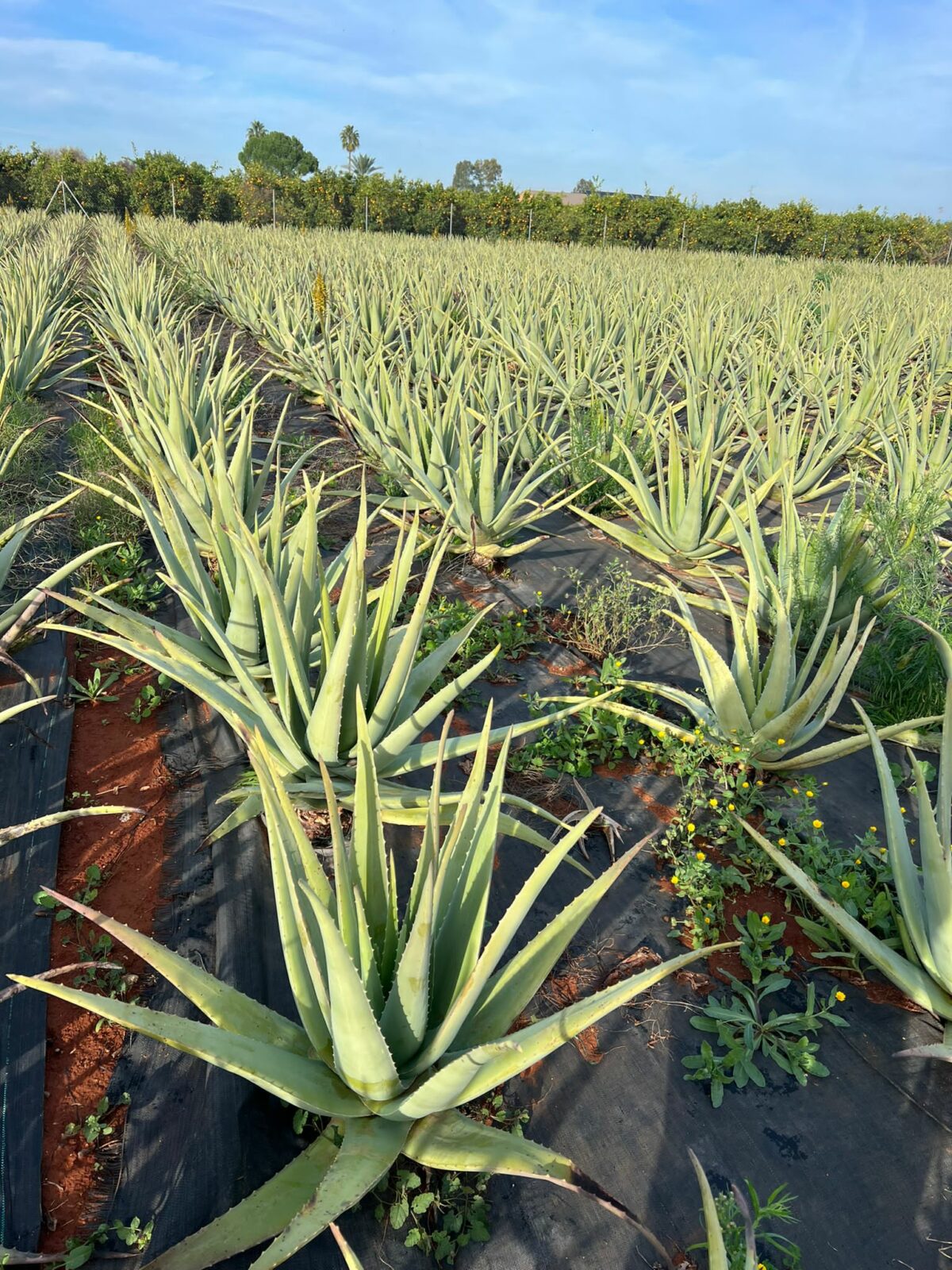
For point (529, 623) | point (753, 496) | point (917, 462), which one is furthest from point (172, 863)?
point (917, 462)

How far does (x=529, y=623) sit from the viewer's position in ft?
Answer: 11.4

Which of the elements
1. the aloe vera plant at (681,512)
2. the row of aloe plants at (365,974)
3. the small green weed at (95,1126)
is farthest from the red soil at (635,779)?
the small green weed at (95,1126)

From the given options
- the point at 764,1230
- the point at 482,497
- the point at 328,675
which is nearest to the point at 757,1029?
the point at 764,1230

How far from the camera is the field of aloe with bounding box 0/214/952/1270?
1248mm

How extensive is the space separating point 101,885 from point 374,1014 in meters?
1.13

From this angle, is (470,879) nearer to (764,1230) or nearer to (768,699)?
(764,1230)

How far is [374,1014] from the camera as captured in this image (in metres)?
1.21

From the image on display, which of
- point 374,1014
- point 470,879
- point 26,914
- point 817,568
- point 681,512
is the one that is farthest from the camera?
point 681,512

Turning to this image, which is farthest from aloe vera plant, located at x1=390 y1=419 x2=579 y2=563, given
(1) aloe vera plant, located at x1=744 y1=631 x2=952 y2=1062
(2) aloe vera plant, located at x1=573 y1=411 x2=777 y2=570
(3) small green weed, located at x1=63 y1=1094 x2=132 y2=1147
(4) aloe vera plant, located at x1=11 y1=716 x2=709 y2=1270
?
(3) small green weed, located at x1=63 y1=1094 x2=132 y2=1147

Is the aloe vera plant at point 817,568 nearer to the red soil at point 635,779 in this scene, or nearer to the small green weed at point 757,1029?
the red soil at point 635,779

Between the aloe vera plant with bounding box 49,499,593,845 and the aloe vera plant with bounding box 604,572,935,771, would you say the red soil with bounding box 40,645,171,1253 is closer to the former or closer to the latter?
the aloe vera plant with bounding box 49,499,593,845

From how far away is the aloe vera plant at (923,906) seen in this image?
5.34 ft

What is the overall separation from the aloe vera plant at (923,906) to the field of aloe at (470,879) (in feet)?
0.04

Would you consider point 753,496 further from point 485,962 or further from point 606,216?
point 606,216
